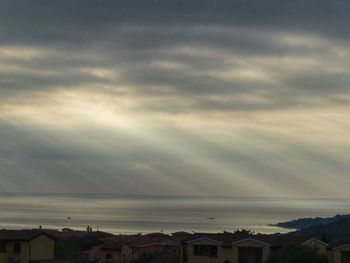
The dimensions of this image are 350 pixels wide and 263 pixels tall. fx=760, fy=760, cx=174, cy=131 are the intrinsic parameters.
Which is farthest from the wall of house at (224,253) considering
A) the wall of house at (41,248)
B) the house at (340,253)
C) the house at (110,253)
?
the house at (110,253)

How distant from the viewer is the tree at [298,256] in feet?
137

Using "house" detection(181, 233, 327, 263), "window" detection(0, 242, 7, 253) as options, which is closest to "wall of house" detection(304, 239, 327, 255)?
"house" detection(181, 233, 327, 263)

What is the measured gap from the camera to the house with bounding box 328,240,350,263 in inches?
1774

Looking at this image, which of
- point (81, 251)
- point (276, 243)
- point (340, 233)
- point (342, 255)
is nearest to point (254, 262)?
point (276, 243)

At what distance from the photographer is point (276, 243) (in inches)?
1886

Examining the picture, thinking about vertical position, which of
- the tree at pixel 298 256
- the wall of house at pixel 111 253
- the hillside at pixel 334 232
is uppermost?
the hillside at pixel 334 232

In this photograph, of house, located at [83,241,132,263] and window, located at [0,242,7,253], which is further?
house, located at [83,241,132,263]

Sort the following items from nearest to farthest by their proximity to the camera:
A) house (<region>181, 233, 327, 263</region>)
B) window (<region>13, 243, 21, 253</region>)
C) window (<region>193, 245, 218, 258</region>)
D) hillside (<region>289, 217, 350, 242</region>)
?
house (<region>181, 233, 327, 263</region>), window (<region>193, 245, 218, 258</region>), window (<region>13, 243, 21, 253</region>), hillside (<region>289, 217, 350, 242</region>)

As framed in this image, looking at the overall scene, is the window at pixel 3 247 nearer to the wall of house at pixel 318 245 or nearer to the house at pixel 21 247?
the house at pixel 21 247

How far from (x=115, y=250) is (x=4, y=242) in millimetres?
15238

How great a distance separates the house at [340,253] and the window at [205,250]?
762 cm

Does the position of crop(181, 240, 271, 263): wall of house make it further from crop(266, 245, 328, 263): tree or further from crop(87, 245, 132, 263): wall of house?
crop(87, 245, 132, 263): wall of house

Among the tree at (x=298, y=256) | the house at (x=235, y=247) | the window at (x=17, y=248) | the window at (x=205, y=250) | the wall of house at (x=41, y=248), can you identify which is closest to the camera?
the tree at (x=298, y=256)

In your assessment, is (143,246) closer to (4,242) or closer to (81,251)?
(81,251)
